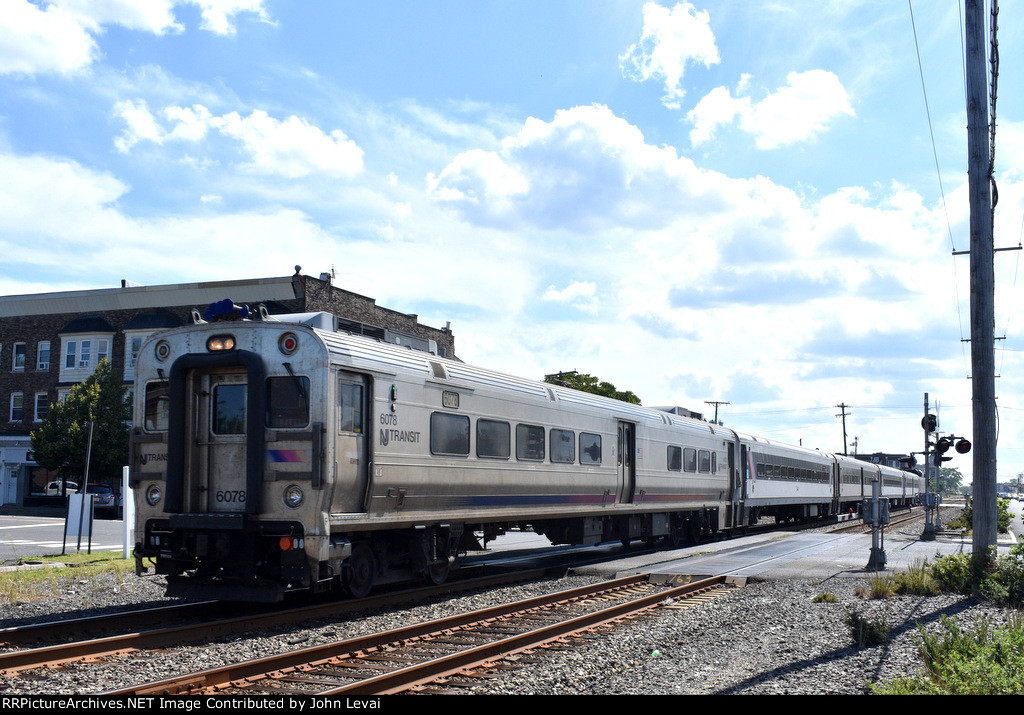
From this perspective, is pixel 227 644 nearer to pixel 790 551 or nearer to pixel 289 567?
pixel 289 567

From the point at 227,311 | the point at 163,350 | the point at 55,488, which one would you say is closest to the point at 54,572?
the point at 163,350

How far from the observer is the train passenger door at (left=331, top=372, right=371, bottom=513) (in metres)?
10.4

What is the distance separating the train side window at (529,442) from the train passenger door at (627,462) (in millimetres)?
3488

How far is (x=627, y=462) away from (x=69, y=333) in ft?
115

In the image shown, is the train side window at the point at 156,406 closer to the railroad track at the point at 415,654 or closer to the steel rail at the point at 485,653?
the railroad track at the point at 415,654

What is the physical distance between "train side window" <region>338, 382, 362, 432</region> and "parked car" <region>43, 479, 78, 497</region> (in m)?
35.5

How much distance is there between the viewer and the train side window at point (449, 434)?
12312 mm

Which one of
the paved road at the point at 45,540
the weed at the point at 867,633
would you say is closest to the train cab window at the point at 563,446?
the weed at the point at 867,633

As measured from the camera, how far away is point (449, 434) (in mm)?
12680

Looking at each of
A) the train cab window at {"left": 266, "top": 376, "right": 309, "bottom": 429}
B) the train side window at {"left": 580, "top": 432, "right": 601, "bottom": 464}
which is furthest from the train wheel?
the train side window at {"left": 580, "top": 432, "right": 601, "bottom": 464}

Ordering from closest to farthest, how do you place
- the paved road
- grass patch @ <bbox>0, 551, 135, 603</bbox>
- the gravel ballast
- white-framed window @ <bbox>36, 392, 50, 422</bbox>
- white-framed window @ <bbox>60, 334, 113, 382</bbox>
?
the gravel ballast < grass patch @ <bbox>0, 551, 135, 603</bbox> < the paved road < white-framed window @ <bbox>60, 334, 113, 382</bbox> < white-framed window @ <bbox>36, 392, 50, 422</bbox>

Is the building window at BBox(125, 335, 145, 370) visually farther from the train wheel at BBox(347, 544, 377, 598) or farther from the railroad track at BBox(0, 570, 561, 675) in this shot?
the train wheel at BBox(347, 544, 377, 598)

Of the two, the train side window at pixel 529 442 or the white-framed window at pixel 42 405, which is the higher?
the white-framed window at pixel 42 405

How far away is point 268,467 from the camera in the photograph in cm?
1034
